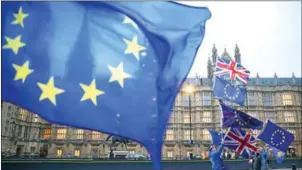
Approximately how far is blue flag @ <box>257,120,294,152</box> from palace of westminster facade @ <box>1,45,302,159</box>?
35472mm

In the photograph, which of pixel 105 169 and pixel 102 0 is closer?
pixel 102 0

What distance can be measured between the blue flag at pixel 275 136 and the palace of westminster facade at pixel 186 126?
3547 centimetres

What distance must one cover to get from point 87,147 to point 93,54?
45442 mm

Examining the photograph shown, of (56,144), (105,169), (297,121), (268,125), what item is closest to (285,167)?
(268,125)

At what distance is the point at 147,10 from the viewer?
6539 mm

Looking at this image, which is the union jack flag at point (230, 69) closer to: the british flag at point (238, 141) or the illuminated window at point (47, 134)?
the british flag at point (238, 141)

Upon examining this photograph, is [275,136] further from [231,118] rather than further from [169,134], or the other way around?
[169,134]

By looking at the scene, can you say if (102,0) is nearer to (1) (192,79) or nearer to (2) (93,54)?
(2) (93,54)

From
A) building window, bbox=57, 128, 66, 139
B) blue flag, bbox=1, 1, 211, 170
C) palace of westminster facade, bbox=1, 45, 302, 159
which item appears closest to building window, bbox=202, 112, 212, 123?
palace of westminster facade, bbox=1, 45, 302, 159

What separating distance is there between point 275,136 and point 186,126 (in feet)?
119

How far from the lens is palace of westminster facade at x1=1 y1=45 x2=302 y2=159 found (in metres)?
49.3

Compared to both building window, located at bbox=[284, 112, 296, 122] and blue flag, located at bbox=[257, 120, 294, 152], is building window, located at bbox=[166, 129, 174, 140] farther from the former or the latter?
blue flag, located at bbox=[257, 120, 294, 152]

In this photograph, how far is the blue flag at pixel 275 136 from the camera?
1493cm

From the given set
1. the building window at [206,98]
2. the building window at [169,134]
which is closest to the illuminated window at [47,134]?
the building window at [169,134]
